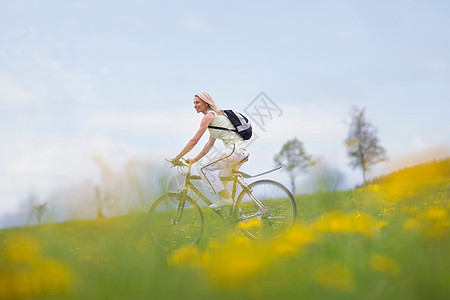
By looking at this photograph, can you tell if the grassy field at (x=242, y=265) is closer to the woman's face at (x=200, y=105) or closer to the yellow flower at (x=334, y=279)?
the yellow flower at (x=334, y=279)

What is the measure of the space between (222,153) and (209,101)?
0.88 metres

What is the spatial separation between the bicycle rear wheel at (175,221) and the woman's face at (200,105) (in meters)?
1.52

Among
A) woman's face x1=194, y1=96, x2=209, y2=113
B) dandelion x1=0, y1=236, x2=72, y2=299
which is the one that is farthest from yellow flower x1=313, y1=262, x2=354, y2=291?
woman's face x1=194, y1=96, x2=209, y2=113

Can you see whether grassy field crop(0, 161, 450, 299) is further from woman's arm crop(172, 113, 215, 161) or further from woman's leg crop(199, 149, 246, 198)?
woman's arm crop(172, 113, 215, 161)

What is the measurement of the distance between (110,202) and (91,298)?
3.30 m

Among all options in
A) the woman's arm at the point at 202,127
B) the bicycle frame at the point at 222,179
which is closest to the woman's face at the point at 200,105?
the woman's arm at the point at 202,127

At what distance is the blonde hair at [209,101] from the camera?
671 cm

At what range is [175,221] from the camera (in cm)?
710

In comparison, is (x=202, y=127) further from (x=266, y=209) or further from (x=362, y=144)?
(x=362, y=144)

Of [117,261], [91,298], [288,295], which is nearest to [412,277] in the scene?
[288,295]

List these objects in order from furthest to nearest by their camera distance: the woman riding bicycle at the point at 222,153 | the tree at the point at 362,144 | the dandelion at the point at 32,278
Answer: the tree at the point at 362,144 → the woman riding bicycle at the point at 222,153 → the dandelion at the point at 32,278

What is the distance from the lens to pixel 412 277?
3.66 metres

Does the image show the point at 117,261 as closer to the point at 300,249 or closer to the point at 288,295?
the point at 300,249

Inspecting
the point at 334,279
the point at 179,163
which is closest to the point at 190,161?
the point at 179,163
